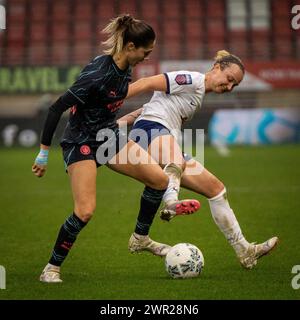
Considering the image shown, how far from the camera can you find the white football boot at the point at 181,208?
570 centimetres

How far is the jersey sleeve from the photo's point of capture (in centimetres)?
660

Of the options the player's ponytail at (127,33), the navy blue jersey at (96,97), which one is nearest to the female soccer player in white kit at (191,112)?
the navy blue jersey at (96,97)

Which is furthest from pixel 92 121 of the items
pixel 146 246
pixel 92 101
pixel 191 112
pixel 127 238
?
pixel 127 238

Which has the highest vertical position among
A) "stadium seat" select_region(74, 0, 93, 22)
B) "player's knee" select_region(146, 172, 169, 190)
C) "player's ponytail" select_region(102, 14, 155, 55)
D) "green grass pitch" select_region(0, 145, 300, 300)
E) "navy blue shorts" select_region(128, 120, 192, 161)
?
"stadium seat" select_region(74, 0, 93, 22)

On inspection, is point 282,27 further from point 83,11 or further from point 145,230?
point 145,230

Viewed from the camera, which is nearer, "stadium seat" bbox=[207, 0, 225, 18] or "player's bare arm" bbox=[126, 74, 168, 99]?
"player's bare arm" bbox=[126, 74, 168, 99]

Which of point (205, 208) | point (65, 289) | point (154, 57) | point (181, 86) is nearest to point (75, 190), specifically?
point (65, 289)

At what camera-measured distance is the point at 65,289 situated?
5707 millimetres

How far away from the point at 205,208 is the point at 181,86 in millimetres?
4618

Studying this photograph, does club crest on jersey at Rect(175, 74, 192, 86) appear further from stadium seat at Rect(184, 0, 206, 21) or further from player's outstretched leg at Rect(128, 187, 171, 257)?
stadium seat at Rect(184, 0, 206, 21)

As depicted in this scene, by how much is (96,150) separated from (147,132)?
28.7 inches

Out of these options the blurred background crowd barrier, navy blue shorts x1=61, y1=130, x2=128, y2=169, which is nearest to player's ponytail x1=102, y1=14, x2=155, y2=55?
navy blue shorts x1=61, y1=130, x2=128, y2=169

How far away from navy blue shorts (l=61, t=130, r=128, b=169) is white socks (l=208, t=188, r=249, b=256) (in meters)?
0.95

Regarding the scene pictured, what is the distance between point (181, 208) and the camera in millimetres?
5727
